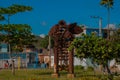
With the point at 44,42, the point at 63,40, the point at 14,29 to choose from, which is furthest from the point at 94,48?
the point at 44,42

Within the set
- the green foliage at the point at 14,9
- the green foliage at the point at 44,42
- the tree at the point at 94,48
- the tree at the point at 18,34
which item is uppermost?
the green foliage at the point at 44,42

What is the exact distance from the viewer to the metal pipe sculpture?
38812mm

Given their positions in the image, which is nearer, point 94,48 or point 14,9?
point 94,48

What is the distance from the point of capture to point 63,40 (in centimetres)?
3966

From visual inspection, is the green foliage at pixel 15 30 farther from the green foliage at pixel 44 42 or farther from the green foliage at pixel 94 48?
the green foliage at pixel 44 42

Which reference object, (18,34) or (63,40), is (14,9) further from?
(63,40)

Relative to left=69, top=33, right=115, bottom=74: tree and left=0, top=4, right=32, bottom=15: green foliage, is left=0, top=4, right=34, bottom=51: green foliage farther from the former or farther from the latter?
left=69, top=33, right=115, bottom=74: tree

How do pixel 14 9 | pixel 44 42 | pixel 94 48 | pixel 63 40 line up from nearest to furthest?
pixel 94 48, pixel 63 40, pixel 14 9, pixel 44 42

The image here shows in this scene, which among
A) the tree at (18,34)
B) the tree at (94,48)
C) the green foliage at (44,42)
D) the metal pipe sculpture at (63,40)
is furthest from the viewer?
the green foliage at (44,42)

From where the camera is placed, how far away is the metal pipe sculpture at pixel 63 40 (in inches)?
1528

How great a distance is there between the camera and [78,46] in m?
21.0

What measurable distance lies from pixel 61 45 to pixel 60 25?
6.31ft

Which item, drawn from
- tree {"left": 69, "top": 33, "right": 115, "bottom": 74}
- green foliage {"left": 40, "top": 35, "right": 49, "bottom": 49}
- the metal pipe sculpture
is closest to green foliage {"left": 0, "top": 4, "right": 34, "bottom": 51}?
the metal pipe sculpture

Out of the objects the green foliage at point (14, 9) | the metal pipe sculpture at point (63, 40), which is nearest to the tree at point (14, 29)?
the green foliage at point (14, 9)
